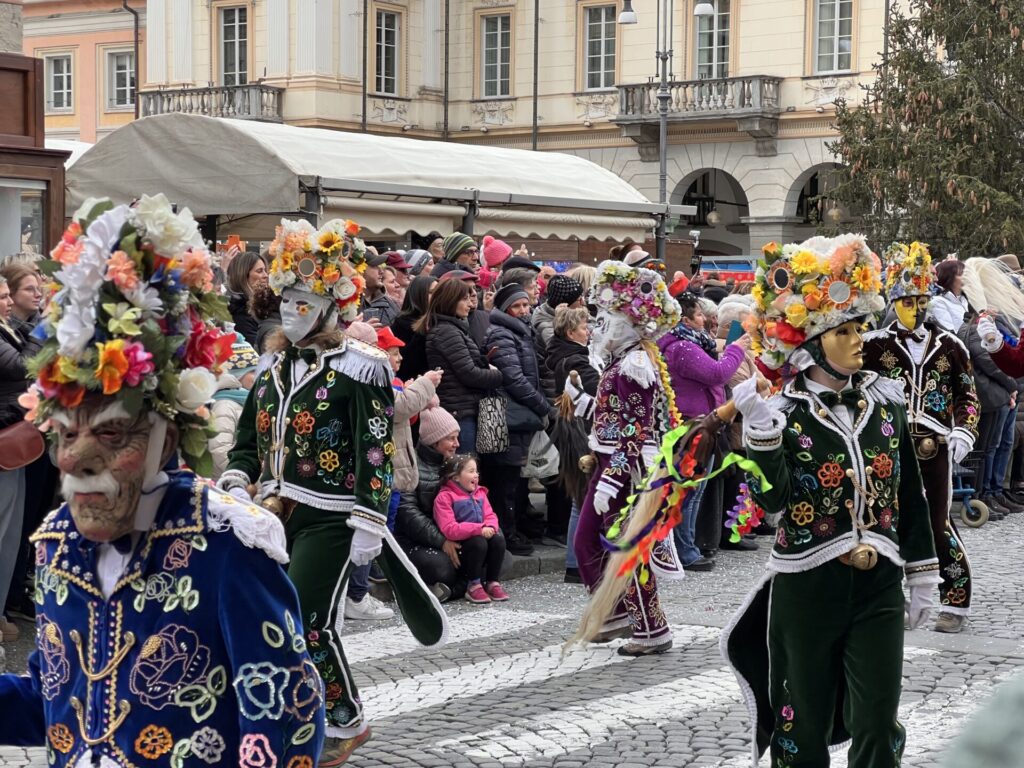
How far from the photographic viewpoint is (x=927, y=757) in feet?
21.4

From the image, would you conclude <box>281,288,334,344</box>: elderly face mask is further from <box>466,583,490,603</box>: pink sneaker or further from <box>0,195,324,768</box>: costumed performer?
<box>466,583,490,603</box>: pink sneaker

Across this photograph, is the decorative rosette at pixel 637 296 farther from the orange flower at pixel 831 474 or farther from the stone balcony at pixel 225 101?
the stone balcony at pixel 225 101

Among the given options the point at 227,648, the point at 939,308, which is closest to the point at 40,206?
the point at 939,308

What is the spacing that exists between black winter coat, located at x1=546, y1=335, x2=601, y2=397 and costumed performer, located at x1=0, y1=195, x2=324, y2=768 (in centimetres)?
776

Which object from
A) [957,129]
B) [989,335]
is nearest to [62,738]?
[989,335]

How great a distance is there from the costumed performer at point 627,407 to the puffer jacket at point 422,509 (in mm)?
1294

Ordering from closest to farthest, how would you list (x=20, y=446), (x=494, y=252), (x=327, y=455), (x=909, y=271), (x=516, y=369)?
(x=327, y=455)
(x=20, y=446)
(x=909, y=271)
(x=516, y=369)
(x=494, y=252)

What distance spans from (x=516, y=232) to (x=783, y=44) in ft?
80.6

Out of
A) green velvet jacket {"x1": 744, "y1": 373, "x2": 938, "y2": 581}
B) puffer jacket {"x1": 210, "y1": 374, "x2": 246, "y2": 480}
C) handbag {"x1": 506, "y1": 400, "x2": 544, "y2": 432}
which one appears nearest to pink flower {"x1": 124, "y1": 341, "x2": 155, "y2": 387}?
green velvet jacket {"x1": 744, "y1": 373, "x2": 938, "y2": 581}

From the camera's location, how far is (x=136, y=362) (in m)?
3.18

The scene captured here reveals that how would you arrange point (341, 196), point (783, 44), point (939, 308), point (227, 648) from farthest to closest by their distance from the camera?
point (783, 44) < point (341, 196) < point (939, 308) < point (227, 648)

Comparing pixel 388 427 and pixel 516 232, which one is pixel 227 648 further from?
pixel 516 232

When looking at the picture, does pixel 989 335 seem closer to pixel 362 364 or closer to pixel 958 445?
pixel 958 445

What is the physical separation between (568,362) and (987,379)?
16.1 feet
